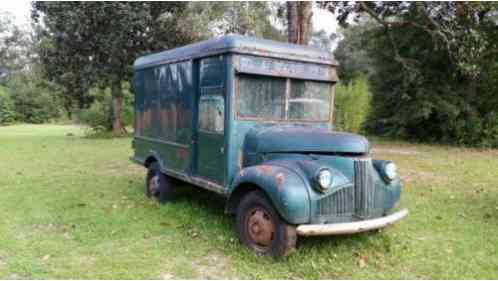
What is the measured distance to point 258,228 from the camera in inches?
155

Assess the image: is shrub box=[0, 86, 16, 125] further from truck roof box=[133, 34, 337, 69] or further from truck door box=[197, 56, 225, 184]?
truck door box=[197, 56, 225, 184]

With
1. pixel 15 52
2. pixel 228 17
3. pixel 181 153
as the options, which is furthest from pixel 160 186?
pixel 15 52

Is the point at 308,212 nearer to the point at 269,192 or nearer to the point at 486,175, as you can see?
the point at 269,192

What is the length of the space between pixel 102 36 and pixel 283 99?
45.1 feet

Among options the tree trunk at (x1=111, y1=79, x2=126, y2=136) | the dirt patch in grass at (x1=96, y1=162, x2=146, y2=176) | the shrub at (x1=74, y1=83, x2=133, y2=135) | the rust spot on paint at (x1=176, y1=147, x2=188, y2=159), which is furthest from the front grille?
the shrub at (x1=74, y1=83, x2=133, y2=135)

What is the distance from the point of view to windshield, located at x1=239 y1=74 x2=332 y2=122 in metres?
4.46

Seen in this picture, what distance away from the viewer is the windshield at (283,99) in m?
4.46

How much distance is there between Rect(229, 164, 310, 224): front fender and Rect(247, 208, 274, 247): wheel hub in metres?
0.31

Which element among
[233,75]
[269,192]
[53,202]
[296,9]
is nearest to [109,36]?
[296,9]

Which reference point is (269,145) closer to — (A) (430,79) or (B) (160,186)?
(B) (160,186)

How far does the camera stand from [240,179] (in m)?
4.02

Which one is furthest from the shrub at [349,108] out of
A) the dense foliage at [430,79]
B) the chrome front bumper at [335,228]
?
the chrome front bumper at [335,228]

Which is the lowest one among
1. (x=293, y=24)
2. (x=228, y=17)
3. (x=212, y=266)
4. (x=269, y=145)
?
(x=212, y=266)

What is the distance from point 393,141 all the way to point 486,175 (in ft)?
30.1
